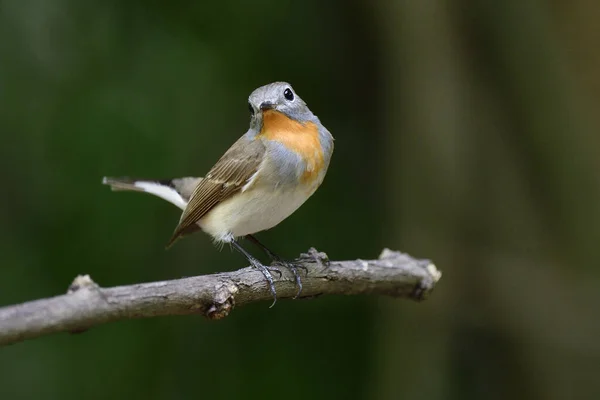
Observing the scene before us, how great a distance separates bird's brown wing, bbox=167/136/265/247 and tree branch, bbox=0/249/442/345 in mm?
458

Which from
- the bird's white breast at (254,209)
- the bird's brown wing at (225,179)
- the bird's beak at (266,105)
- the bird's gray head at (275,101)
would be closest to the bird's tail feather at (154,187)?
the bird's brown wing at (225,179)

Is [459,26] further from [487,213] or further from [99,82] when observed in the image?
[99,82]

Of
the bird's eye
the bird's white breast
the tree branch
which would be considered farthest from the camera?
the bird's eye

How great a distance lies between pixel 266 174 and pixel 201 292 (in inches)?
36.8

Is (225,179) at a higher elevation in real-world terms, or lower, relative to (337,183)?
lower

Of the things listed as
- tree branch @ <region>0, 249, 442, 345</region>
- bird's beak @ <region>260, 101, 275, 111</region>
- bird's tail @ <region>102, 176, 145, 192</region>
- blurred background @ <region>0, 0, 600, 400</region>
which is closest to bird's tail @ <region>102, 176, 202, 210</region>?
bird's tail @ <region>102, 176, 145, 192</region>

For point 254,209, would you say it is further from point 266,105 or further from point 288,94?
point 288,94

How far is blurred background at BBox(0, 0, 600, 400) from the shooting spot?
Result: 4.45 m

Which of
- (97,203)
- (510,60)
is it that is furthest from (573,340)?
(97,203)

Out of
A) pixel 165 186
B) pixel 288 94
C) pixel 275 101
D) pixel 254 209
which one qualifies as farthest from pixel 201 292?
Result: pixel 165 186

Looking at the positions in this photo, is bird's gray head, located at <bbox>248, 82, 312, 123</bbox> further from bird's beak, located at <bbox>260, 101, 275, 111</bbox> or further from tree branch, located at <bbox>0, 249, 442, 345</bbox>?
tree branch, located at <bbox>0, 249, 442, 345</bbox>

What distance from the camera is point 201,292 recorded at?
2.31 m

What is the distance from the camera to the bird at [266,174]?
312 cm

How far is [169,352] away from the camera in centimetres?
460
